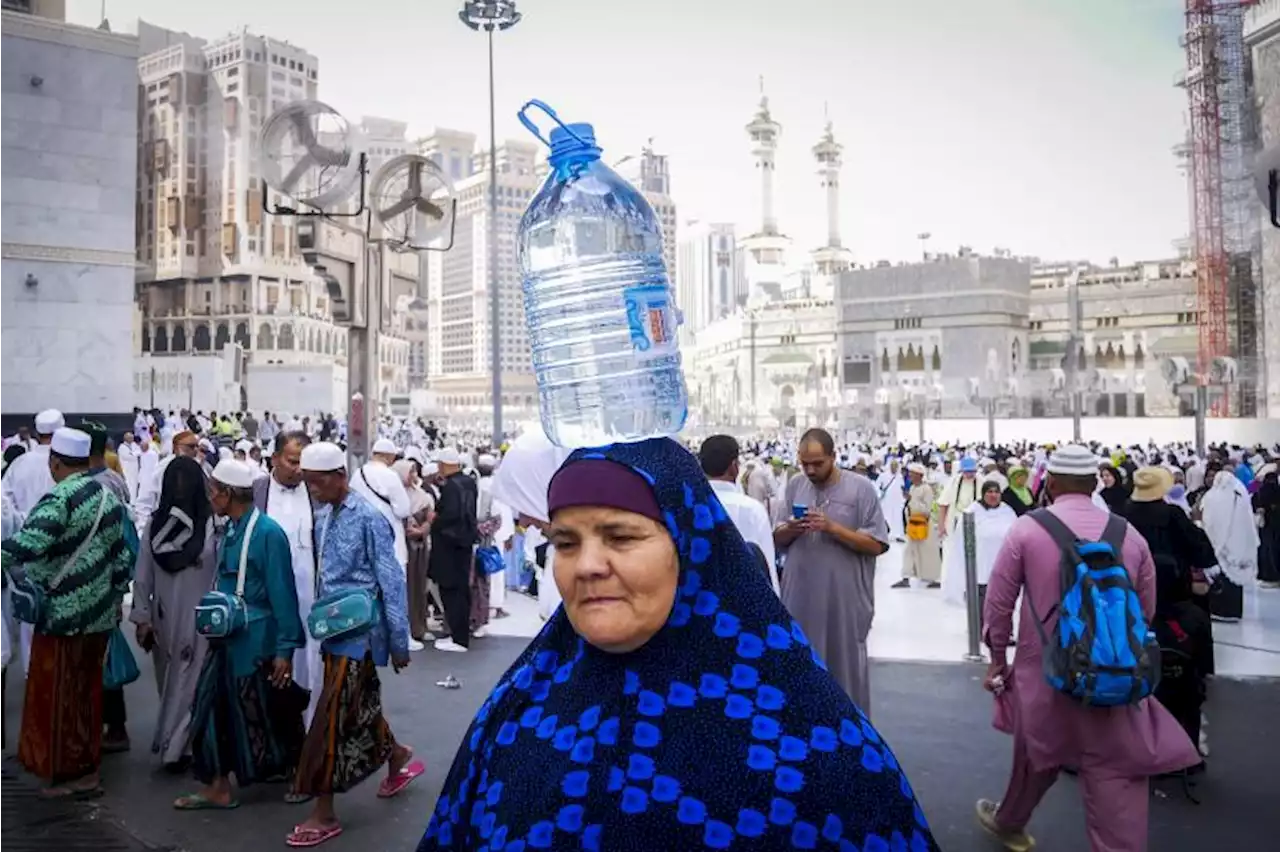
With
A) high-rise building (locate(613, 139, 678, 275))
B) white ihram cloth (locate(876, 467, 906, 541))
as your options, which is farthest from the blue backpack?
high-rise building (locate(613, 139, 678, 275))

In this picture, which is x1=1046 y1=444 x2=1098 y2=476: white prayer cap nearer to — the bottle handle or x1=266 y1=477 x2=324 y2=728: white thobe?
the bottle handle

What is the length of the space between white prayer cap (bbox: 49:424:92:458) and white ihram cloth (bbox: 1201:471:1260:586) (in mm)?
9174

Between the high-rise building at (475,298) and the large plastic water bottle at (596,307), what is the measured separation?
2204 inches

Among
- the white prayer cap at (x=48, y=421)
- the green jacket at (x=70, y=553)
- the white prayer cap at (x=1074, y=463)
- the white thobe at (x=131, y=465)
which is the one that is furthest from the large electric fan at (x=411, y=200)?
the white prayer cap at (x=1074, y=463)

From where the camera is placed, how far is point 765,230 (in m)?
84.1

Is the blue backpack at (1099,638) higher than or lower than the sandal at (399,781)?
higher

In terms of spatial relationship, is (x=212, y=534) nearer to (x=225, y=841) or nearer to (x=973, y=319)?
(x=225, y=841)

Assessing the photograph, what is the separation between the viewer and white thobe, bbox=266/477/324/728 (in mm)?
4516

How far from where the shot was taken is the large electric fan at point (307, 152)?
27.2 ft

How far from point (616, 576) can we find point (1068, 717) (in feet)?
7.97

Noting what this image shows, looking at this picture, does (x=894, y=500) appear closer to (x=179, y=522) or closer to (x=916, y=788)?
(x=916, y=788)

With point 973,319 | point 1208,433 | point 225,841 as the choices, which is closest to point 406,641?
point 225,841

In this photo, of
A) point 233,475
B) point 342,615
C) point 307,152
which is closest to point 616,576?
point 342,615

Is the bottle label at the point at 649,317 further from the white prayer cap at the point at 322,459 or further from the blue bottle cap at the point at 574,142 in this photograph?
the white prayer cap at the point at 322,459
